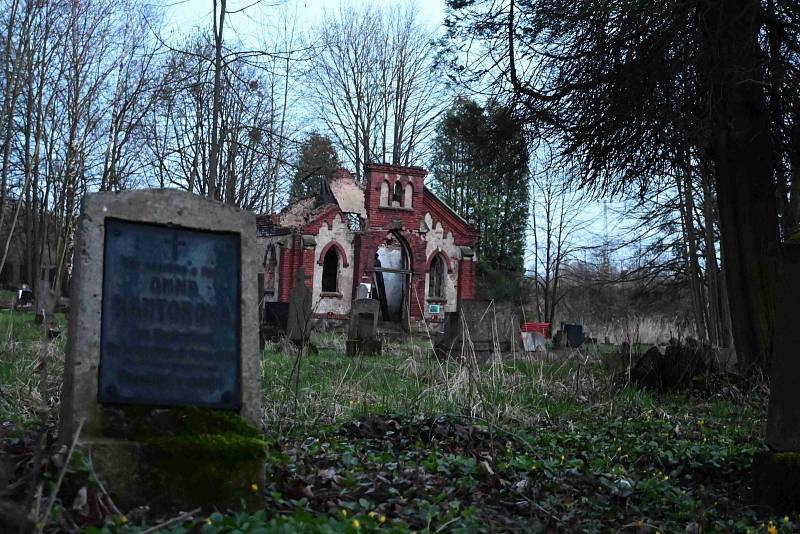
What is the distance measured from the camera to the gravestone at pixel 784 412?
5191mm

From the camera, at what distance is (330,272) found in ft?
115

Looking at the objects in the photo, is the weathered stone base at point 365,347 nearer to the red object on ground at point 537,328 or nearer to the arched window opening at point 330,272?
the red object on ground at point 537,328

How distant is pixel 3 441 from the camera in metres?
4.60

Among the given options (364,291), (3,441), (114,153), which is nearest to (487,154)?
(3,441)

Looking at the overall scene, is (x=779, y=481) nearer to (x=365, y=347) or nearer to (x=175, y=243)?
(x=175, y=243)

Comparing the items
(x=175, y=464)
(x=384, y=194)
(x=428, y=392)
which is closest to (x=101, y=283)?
(x=175, y=464)

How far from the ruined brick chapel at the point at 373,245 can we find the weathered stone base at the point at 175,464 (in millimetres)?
27424

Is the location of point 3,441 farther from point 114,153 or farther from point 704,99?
point 114,153

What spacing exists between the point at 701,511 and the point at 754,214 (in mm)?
6849

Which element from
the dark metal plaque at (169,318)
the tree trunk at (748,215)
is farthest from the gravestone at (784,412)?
the tree trunk at (748,215)

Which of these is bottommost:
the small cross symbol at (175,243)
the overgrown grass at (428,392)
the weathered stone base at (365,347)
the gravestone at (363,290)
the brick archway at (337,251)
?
the overgrown grass at (428,392)

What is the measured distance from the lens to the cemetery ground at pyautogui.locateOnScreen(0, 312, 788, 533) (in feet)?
11.9

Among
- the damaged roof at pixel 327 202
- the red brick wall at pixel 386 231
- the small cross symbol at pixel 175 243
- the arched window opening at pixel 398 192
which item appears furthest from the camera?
the arched window opening at pixel 398 192

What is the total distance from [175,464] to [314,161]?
20.2m
